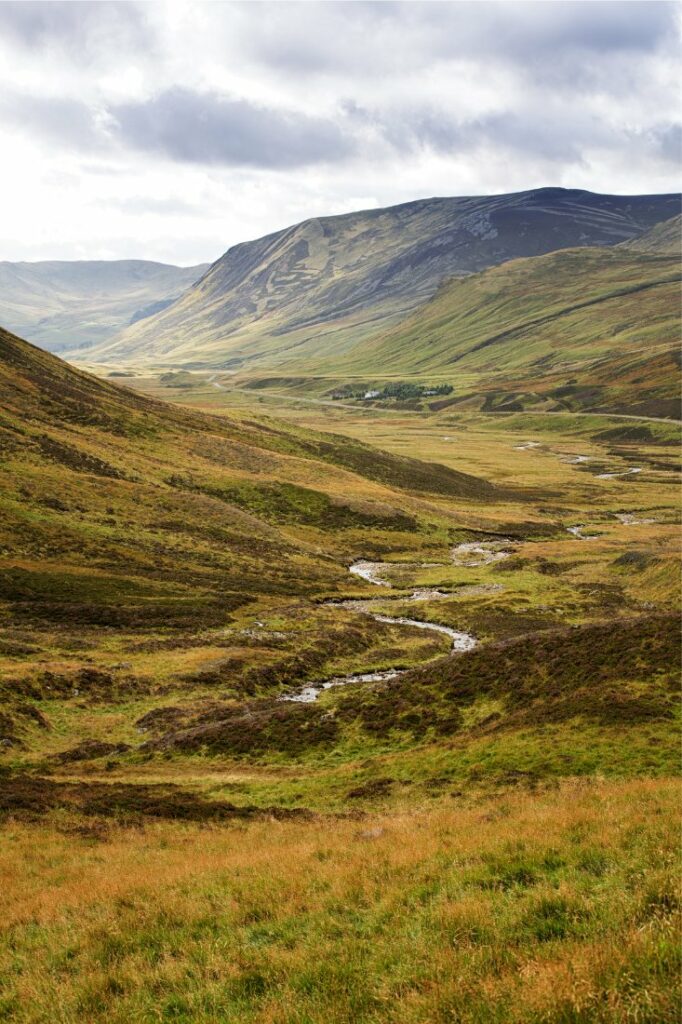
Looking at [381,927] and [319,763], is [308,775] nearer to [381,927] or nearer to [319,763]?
[319,763]

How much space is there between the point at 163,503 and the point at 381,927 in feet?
313

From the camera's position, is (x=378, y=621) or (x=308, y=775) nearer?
(x=308, y=775)

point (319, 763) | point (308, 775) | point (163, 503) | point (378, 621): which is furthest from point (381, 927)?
point (163, 503)

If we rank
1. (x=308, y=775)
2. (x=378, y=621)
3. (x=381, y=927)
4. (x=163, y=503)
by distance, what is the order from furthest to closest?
(x=163, y=503), (x=378, y=621), (x=308, y=775), (x=381, y=927)

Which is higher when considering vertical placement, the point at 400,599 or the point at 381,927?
the point at 381,927

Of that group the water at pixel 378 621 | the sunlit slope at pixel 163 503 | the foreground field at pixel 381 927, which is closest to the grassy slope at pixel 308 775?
the foreground field at pixel 381 927

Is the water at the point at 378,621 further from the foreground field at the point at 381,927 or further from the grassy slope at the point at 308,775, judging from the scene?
the foreground field at the point at 381,927

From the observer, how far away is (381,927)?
10664 mm

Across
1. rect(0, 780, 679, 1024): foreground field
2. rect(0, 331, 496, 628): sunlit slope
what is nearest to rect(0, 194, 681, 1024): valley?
rect(0, 780, 679, 1024): foreground field

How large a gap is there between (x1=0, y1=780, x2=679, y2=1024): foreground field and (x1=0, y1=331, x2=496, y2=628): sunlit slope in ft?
169

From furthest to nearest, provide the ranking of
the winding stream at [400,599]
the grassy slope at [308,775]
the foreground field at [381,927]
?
the winding stream at [400,599], the grassy slope at [308,775], the foreground field at [381,927]

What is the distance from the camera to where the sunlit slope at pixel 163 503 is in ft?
235

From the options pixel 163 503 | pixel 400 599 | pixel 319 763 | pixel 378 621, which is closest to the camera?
pixel 319 763

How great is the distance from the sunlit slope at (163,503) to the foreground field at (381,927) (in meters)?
51.6
